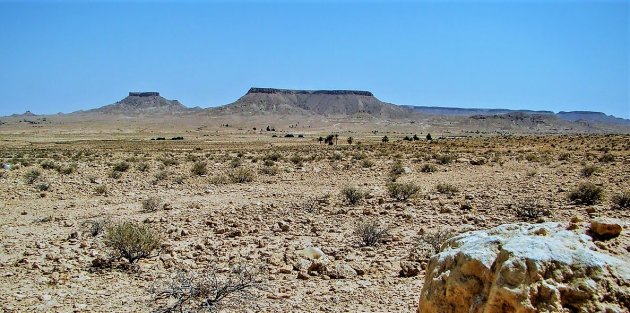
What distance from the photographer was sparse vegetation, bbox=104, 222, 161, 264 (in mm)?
7184

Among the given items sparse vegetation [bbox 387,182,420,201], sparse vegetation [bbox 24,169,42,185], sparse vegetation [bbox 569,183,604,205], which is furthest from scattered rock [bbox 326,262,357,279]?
sparse vegetation [bbox 24,169,42,185]

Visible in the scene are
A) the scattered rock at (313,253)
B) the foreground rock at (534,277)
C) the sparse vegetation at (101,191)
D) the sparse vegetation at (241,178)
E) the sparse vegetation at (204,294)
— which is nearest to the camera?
the foreground rock at (534,277)

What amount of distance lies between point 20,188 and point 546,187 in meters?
16.7

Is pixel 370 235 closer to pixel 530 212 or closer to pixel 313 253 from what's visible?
pixel 313 253

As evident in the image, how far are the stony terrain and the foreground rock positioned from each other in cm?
24

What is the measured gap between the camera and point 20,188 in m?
15.5

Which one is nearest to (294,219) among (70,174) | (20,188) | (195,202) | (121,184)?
(195,202)

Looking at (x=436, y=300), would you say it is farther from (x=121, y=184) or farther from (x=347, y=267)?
(x=121, y=184)

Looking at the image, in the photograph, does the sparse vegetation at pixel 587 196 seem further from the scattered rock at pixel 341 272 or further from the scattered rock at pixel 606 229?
the scattered rock at pixel 606 229

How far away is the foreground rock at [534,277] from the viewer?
2.81 m

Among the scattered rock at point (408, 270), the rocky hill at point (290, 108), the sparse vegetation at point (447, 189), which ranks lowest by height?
the sparse vegetation at point (447, 189)

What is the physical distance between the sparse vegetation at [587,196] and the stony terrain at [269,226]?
0.23 m

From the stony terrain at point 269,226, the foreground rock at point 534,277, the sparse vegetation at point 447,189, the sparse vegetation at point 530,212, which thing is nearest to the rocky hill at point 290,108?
the stony terrain at point 269,226

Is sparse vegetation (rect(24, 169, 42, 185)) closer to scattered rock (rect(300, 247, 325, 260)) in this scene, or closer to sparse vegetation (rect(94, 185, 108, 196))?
sparse vegetation (rect(94, 185, 108, 196))
